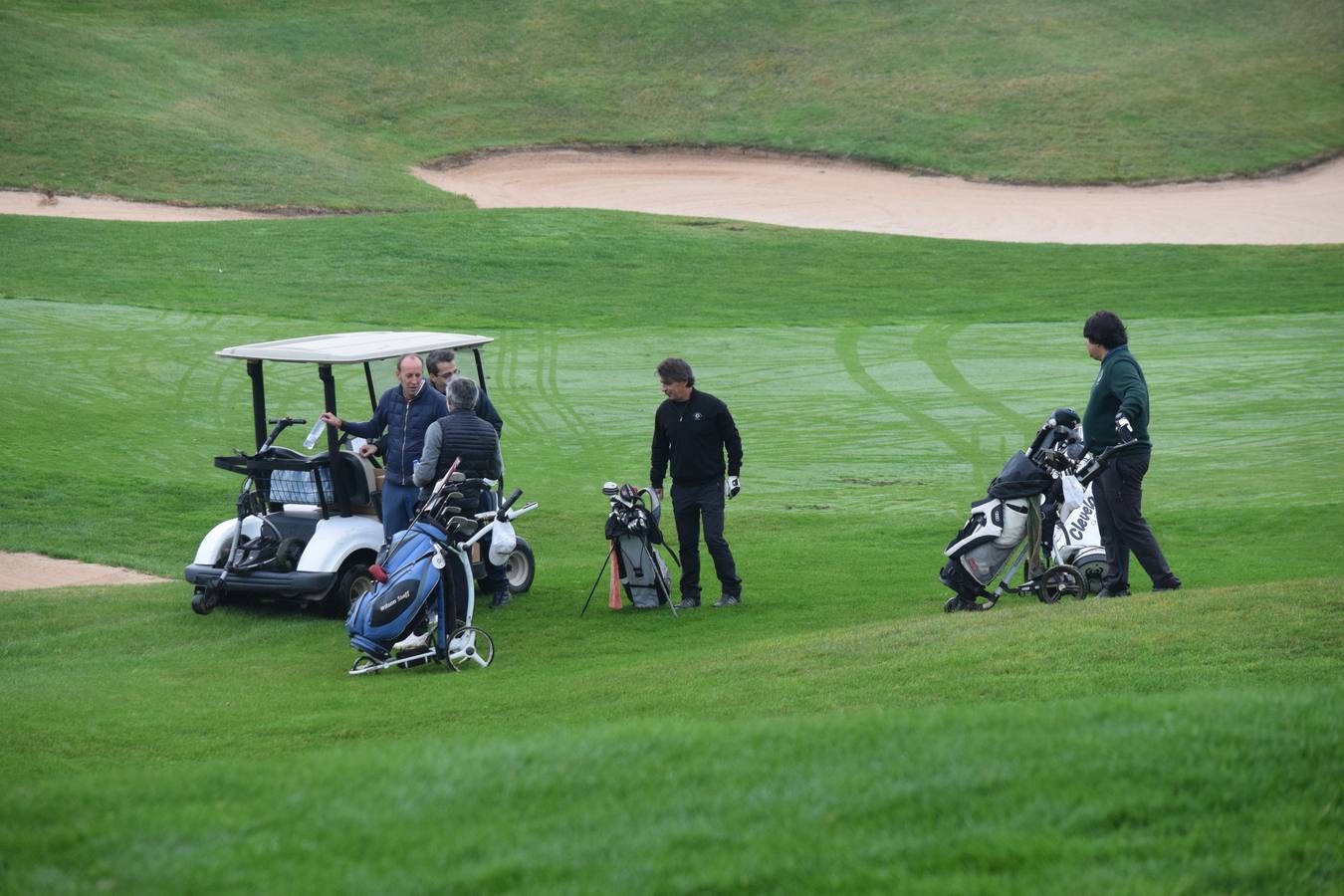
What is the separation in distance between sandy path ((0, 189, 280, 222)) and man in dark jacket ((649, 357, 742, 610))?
82.0ft

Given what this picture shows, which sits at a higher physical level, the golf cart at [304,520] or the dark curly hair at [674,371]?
the dark curly hair at [674,371]

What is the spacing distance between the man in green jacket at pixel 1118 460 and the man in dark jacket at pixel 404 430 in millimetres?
4808

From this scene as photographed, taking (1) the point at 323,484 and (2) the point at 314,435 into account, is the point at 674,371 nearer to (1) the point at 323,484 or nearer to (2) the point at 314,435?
(2) the point at 314,435

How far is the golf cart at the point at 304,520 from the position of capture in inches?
469

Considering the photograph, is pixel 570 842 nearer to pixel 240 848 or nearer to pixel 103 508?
pixel 240 848

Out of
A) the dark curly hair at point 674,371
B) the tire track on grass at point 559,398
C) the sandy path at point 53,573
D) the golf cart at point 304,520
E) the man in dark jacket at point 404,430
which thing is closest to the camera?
the man in dark jacket at point 404,430

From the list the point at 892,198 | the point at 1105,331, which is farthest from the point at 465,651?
the point at 892,198

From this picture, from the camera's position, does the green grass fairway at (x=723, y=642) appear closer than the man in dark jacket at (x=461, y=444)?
Yes

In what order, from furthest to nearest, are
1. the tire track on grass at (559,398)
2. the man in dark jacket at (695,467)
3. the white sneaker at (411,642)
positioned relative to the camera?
1. the tire track on grass at (559,398)
2. the man in dark jacket at (695,467)
3. the white sneaker at (411,642)

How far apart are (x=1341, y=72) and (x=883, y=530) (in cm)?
4000

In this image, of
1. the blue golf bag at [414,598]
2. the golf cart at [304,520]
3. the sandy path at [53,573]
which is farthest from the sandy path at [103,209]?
the blue golf bag at [414,598]

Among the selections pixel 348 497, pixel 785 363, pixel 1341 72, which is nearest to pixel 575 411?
pixel 785 363

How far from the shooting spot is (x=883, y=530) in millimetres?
15203

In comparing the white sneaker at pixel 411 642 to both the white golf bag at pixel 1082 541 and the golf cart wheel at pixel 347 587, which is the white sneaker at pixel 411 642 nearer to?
the golf cart wheel at pixel 347 587
